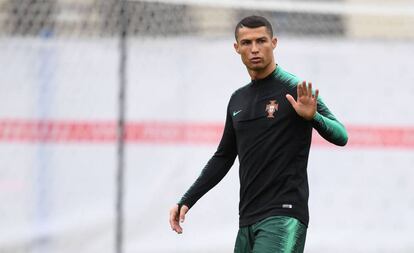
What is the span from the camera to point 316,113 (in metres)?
4.71

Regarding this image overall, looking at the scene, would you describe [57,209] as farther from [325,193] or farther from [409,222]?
[409,222]

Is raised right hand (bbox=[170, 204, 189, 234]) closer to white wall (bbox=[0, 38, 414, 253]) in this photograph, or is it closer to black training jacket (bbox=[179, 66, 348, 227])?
black training jacket (bbox=[179, 66, 348, 227])

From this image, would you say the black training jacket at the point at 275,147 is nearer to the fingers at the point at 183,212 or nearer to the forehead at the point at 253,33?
the forehead at the point at 253,33

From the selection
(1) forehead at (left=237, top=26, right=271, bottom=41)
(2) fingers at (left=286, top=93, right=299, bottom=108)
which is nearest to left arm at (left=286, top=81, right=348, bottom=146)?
(2) fingers at (left=286, top=93, right=299, bottom=108)

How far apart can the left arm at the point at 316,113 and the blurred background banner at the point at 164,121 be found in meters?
3.74

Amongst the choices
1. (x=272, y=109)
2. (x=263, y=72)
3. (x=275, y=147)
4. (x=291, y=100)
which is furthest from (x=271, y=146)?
(x=263, y=72)

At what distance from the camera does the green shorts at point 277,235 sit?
188 inches

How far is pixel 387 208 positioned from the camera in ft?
29.3

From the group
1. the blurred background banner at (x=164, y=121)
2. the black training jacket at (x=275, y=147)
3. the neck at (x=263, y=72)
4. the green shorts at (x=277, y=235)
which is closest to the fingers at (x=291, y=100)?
the black training jacket at (x=275, y=147)

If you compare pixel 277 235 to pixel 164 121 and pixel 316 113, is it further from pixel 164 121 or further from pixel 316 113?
pixel 164 121

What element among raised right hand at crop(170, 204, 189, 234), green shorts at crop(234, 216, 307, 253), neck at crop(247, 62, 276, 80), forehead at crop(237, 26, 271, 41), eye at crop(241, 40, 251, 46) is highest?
forehead at crop(237, 26, 271, 41)

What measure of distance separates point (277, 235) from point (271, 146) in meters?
0.50

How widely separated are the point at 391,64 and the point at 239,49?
4.29 meters

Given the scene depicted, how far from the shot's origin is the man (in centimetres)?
483
